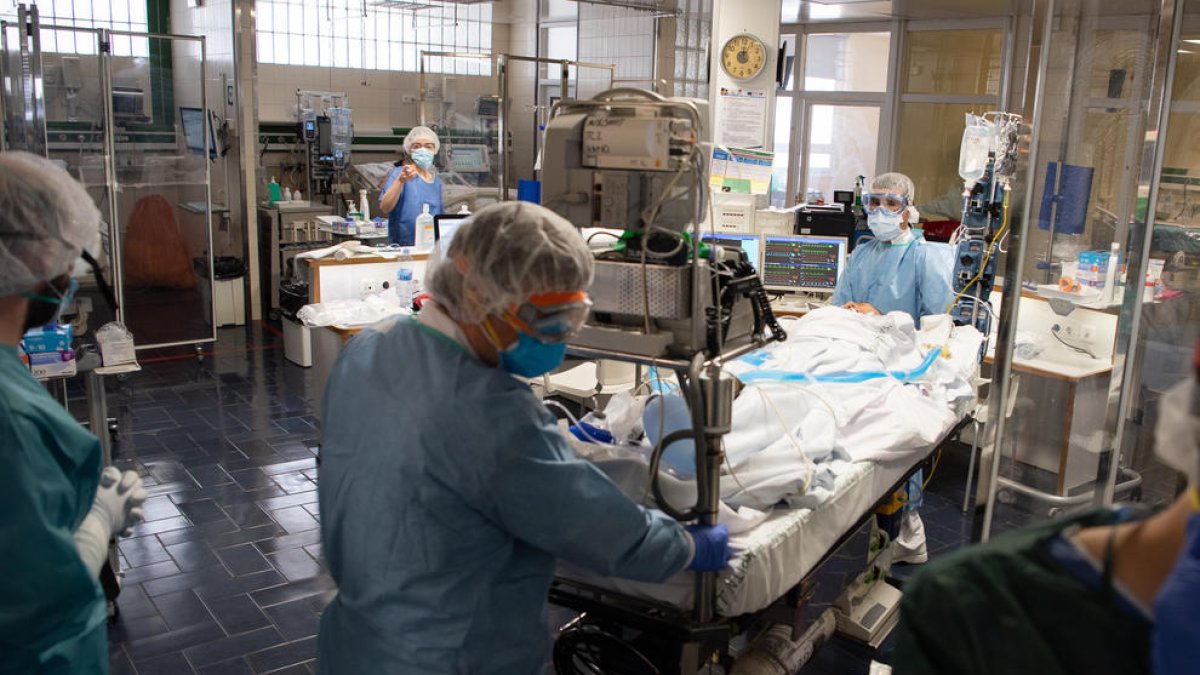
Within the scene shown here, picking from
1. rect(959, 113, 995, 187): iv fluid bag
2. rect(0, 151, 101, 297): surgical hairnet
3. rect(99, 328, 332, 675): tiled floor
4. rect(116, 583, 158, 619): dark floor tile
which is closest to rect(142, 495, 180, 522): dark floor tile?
→ rect(99, 328, 332, 675): tiled floor

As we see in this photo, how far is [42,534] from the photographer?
1896mm

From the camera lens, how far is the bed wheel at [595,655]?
2.80 metres

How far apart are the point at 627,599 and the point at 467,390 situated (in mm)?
872

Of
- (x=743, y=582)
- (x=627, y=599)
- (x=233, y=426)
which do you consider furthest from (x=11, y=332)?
(x=233, y=426)

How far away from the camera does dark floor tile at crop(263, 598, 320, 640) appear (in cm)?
393

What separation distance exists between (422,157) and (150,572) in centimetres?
396

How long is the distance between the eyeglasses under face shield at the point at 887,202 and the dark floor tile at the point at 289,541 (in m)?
3.52

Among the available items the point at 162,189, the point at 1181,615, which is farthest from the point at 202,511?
the point at 1181,615

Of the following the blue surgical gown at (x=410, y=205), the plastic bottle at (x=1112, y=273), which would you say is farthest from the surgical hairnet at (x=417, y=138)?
the plastic bottle at (x=1112, y=273)

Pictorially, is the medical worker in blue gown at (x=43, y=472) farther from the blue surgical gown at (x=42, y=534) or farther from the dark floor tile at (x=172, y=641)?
the dark floor tile at (x=172, y=641)

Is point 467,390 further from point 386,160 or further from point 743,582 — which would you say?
point 386,160

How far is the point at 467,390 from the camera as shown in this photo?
208cm

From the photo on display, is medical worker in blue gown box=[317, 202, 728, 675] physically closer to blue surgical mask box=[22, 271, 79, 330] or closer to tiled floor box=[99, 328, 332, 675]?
blue surgical mask box=[22, 271, 79, 330]

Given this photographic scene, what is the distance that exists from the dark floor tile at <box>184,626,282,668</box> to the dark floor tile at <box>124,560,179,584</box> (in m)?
0.68
